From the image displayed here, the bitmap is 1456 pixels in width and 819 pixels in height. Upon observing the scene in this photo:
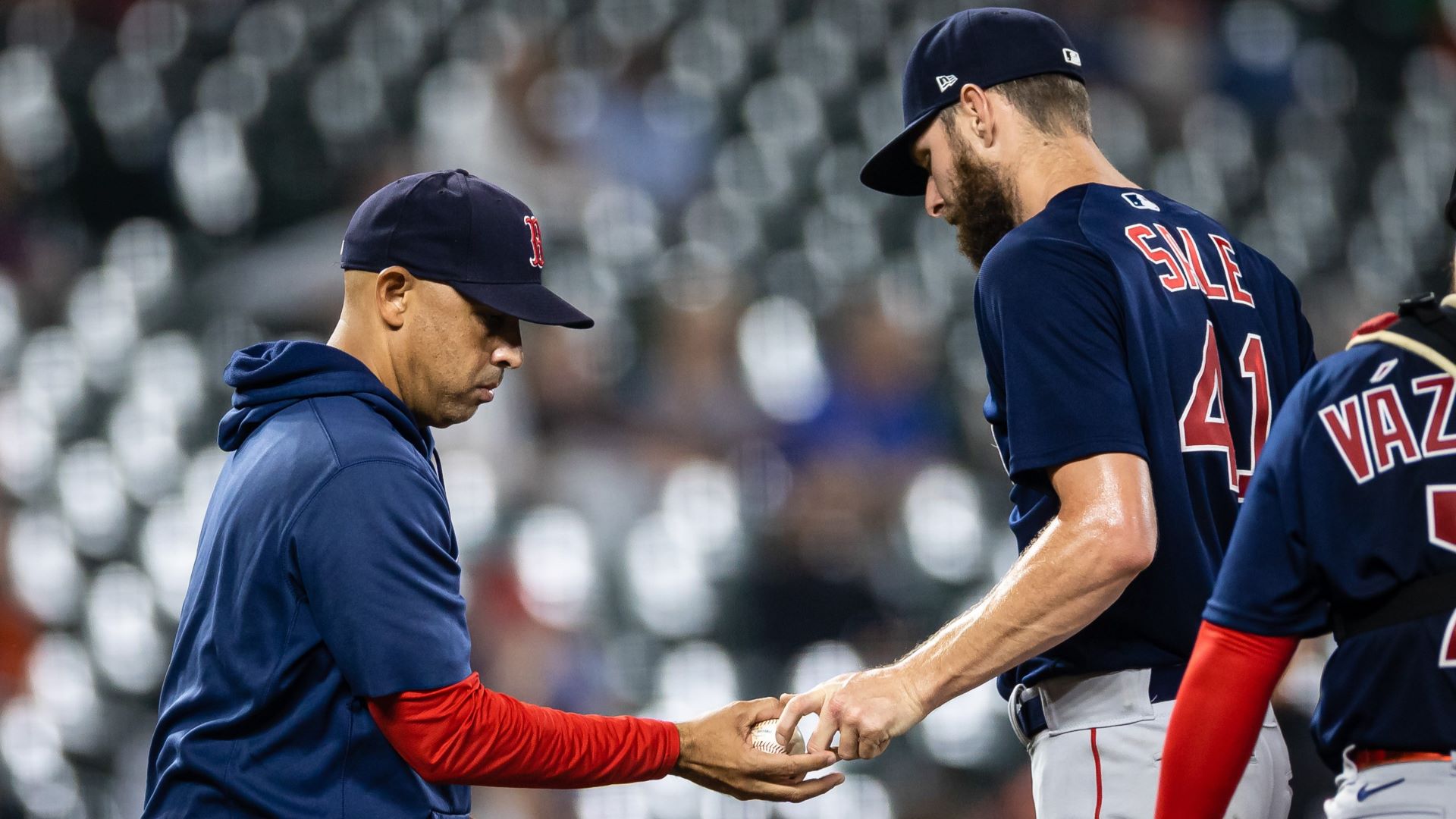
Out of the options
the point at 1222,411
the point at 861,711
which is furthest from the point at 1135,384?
the point at 861,711

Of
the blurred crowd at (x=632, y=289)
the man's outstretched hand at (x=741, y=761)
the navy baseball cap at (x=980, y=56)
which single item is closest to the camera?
the man's outstretched hand at (x=741, y=761)

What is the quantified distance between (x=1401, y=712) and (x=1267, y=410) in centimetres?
59

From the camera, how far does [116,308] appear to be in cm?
423

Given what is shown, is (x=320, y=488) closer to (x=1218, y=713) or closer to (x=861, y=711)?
(x=861, y=711)

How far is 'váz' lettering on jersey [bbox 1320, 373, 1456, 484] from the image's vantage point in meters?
1.20

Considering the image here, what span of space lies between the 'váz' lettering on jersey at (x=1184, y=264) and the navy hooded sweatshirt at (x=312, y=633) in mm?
929

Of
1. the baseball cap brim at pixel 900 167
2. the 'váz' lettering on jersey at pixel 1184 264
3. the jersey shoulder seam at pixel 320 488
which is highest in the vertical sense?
the baseball cap brim at pixel 900 167

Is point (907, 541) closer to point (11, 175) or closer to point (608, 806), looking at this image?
point (608, 806)

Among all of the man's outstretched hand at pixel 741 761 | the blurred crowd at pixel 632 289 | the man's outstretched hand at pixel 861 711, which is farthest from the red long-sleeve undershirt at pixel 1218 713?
the blurred crowd at pixel 632 289

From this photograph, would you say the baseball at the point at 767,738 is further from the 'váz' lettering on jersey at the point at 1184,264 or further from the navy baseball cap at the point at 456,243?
the 'váz' lettering on jersey at the point at 1184,264

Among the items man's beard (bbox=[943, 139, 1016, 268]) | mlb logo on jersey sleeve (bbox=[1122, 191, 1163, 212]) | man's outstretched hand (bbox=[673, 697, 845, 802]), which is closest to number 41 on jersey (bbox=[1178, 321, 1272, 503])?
mlb logo on jersey sleeve (bbox=[1122, 191, 1163, 212])

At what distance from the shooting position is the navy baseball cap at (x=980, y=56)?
6.32 ft

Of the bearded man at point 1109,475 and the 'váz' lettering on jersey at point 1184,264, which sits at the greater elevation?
the 'váz' lettering on jersey at point 1184,264

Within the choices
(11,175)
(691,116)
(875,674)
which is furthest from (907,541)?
(11,175)
